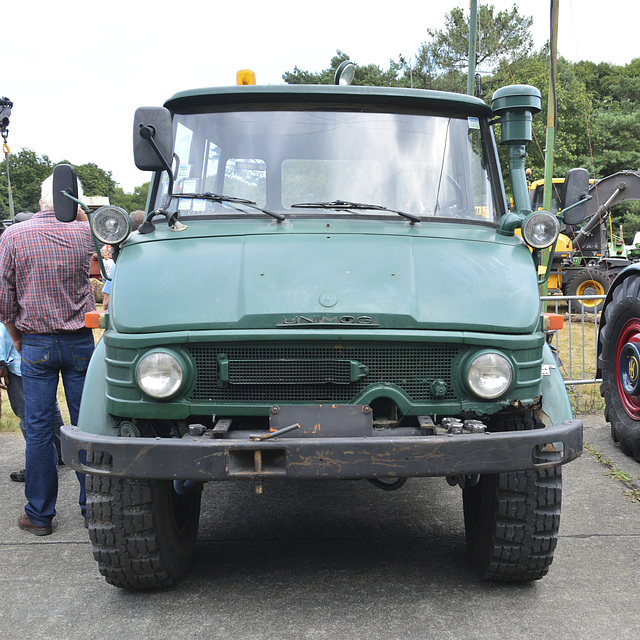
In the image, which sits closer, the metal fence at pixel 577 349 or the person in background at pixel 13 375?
the person in background at pixel 13 375

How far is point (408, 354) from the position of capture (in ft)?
10.6

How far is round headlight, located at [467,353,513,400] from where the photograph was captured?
320 cm

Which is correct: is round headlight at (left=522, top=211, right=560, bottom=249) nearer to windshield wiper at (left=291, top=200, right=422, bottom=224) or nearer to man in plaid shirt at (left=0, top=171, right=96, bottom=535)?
windshield wiper at (left=291, top=200, right=422, bottom=224)

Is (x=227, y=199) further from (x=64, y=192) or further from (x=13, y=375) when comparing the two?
(x=13, y=375)

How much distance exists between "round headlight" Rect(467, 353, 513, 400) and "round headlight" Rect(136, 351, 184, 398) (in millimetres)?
1225

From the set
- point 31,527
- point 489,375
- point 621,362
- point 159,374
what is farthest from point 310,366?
point 621,362

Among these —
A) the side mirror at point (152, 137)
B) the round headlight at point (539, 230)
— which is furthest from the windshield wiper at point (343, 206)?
the side mirror at point (152, 137)

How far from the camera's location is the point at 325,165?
4.10m

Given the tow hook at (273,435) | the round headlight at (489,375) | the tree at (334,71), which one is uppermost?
the tree at (334,71)

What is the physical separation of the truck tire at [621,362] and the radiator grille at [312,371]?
3.13 meters

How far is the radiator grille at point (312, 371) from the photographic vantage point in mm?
3217

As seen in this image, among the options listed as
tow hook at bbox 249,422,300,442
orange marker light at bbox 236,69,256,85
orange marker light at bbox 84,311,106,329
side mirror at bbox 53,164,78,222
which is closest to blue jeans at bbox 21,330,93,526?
orange marker light at bbox 84,311,106,329

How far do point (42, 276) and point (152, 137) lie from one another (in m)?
1.25

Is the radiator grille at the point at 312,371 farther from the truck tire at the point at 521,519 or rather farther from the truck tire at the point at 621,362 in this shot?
the truck tire at the point at 621,362
